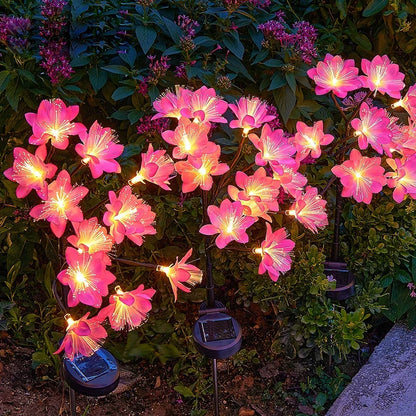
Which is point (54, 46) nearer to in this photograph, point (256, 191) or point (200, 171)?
point (200, 171)

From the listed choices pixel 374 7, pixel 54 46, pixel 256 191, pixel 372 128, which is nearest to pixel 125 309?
pixel 256 191

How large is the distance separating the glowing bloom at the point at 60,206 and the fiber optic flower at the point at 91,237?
2 centimetres

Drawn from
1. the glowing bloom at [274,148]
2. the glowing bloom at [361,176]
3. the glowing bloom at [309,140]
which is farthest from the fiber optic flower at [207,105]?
the glowing bloom at [361,176]

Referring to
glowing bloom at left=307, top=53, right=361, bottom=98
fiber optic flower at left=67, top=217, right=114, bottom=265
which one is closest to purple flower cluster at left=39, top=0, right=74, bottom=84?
fiber optic flower at left=67, top=217, right=114, bottom=265

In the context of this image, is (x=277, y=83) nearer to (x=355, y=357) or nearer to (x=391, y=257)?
(x=391, y=257)

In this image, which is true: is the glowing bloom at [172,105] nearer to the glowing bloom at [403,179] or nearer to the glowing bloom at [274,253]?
the glowing bloom at [274,253]

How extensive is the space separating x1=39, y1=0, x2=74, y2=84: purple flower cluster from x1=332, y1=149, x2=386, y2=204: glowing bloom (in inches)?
36.7

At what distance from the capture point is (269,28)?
6.70 ft

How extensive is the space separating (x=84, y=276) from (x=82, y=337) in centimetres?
17

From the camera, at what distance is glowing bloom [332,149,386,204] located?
168cm

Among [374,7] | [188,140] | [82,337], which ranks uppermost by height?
[188,140]

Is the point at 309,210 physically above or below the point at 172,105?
below

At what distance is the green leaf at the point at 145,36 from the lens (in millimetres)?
1994

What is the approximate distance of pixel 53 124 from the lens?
1.48 metres
